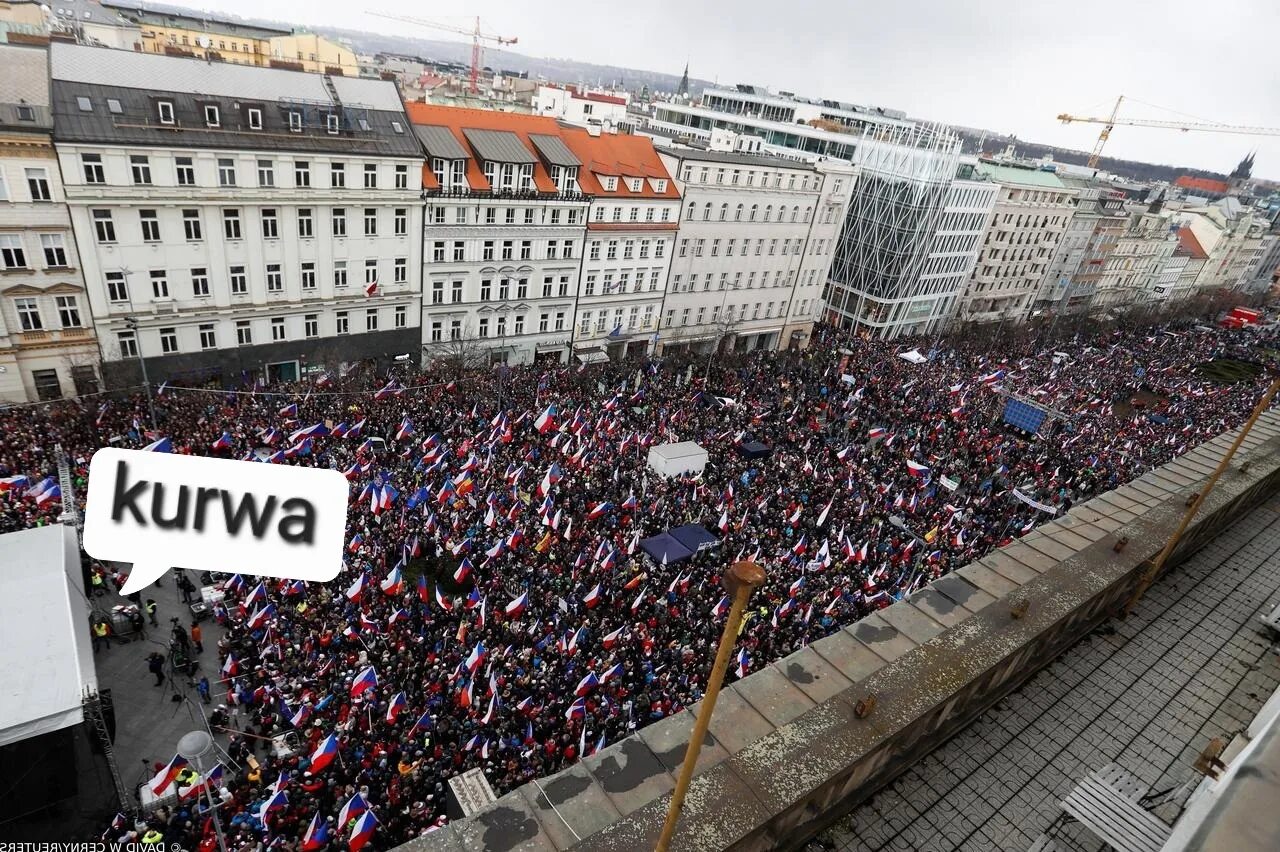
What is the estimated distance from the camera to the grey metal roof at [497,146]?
138ft

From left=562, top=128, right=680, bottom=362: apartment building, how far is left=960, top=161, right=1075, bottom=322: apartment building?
138 ft

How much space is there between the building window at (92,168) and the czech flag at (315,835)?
103 feet

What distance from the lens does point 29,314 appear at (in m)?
32.2

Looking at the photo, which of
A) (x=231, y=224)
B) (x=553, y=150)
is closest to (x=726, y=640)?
(x=231, y=224)

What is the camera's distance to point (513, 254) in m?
45.3

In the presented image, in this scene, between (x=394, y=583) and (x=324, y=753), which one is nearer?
(x=324, y=753)

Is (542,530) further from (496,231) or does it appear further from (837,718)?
(496,231)

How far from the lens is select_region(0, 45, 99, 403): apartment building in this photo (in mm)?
29688

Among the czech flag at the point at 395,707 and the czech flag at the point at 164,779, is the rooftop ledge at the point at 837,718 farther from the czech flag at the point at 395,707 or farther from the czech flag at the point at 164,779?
the czech flag at the point at 164,779

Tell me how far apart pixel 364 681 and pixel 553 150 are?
37.0 meters

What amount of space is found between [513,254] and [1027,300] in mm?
71074

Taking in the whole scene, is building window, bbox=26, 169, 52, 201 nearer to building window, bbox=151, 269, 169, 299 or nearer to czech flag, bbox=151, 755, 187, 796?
building window, bbox=151, 269, 169, 299

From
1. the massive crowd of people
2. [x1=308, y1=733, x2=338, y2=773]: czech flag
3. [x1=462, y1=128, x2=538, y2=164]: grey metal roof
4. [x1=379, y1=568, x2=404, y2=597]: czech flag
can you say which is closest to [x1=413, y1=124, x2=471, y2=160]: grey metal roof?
[x1=462, y1=128, x2=538, y2=164]: grey metal roof

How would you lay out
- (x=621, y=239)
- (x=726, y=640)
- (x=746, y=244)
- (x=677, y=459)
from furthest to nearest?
(x=746, y=244) < (x=621, y=239) < (x=677, y=459) < (x=726, y=640)
